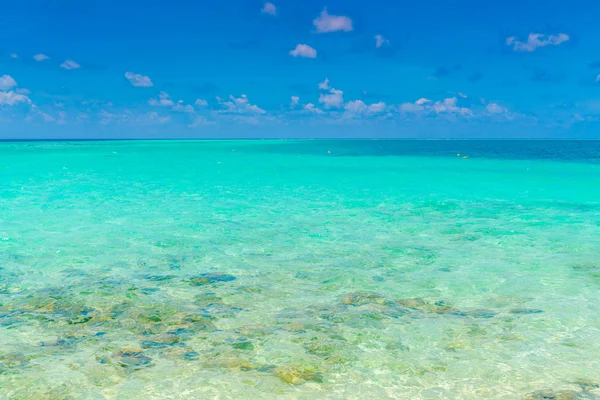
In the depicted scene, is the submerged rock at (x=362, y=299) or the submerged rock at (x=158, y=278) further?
the submerged rock at (x=158, y=278)

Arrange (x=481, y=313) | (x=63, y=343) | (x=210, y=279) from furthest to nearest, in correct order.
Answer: (x=210, y=279)
(x=481, y=313)
(x=63, y=343)

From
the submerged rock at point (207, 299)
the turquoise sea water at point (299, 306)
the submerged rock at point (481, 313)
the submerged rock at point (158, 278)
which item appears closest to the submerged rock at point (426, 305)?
the turquoise sea water at point (299, 306)

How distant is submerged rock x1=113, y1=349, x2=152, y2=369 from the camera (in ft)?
17.7

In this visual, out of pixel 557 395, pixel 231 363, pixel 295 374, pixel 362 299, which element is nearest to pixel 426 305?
pixel 362 299

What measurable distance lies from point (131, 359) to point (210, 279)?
3.19 metres

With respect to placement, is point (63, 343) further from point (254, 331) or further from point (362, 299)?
point (362, 299)

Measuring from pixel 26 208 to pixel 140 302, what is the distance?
11929 mm

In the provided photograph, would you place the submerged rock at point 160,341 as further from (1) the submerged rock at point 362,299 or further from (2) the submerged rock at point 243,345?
(1) the submerged rock at point 362,299

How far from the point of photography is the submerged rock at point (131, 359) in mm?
5395

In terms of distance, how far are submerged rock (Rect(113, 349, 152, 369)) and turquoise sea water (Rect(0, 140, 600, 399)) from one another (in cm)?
2

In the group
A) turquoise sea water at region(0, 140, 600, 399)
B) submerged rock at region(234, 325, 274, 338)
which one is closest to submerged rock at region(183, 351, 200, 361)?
turquoise sea water at region(0, 140, 600, 399)

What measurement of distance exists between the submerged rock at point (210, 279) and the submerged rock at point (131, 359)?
2.71 metres

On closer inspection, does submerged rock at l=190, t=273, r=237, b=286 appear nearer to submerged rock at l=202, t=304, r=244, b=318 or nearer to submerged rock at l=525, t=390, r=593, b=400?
submerged rock at l=202, t=304, r=244, b=318

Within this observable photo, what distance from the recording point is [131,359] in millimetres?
5527
